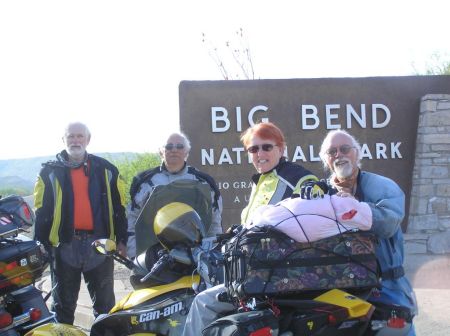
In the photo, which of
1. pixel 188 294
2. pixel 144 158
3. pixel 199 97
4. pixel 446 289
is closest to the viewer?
pixel 188 294

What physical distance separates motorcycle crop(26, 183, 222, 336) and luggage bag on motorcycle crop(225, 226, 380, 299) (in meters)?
0.65

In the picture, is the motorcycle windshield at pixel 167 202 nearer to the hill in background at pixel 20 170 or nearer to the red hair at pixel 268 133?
→ the red hair at pixel 268 133

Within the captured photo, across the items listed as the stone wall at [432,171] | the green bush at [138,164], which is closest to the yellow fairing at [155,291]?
the stone wall at [432,171]

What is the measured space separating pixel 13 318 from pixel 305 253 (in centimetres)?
215

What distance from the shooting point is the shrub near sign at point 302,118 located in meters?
10.7

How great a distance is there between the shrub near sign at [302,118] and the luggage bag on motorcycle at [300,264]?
7.56 m

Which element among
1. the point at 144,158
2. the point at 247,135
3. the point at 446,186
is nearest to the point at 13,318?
the point at 247,135

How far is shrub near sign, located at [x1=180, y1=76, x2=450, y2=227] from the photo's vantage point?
10.7m

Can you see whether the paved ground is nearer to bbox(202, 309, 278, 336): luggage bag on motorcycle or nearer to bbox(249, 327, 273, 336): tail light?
bbox(202, 309, 278, 336): luggage bag on motorcycle

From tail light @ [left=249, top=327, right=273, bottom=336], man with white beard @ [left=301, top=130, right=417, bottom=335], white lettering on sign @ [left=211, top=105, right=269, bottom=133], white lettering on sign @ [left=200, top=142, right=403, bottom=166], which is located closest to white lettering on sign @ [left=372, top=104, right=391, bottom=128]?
white lettering on sign @ [left=200, top=142, right=403, bottom=166]

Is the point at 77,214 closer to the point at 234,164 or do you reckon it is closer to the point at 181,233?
the point at 181,233

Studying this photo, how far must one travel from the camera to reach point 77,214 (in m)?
5.69

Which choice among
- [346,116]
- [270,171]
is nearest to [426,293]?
[346,116]

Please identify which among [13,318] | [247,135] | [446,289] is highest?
[247,135]
